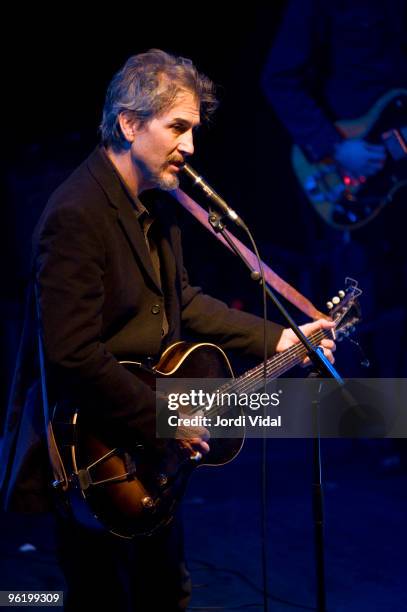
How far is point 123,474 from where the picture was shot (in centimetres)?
238

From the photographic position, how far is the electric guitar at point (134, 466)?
2.31m

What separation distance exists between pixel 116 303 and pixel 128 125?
57 centimetres

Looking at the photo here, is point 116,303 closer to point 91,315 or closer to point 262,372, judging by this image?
point 91,315

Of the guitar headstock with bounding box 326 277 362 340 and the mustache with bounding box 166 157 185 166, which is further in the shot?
the guitar headstock with bounding box 326 277 362 340

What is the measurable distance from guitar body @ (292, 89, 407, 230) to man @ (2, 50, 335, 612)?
2.39m

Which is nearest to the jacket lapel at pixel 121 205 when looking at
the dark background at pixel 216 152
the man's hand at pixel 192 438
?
the man's hand at pixel 192 438

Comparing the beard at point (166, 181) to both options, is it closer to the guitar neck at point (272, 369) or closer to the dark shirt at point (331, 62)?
the guitar neck at point (272, 369)

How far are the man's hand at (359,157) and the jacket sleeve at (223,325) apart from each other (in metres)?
2.33

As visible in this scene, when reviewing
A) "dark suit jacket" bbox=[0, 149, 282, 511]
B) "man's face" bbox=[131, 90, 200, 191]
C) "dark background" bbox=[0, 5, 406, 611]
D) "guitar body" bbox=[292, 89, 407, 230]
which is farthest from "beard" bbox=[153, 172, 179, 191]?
"guitar body" bbox=[292, 89, 407, 230]

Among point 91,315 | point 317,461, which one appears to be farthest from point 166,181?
point 317,461

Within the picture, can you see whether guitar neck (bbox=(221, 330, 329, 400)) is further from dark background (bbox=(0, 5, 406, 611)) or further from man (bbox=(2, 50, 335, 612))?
dark background (bbox=(0, 5, 406, 611))

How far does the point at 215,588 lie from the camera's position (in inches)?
136

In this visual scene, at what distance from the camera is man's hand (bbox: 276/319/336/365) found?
277 centimetres

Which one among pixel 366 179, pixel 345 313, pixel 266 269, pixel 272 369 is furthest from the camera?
pixel 366 179
